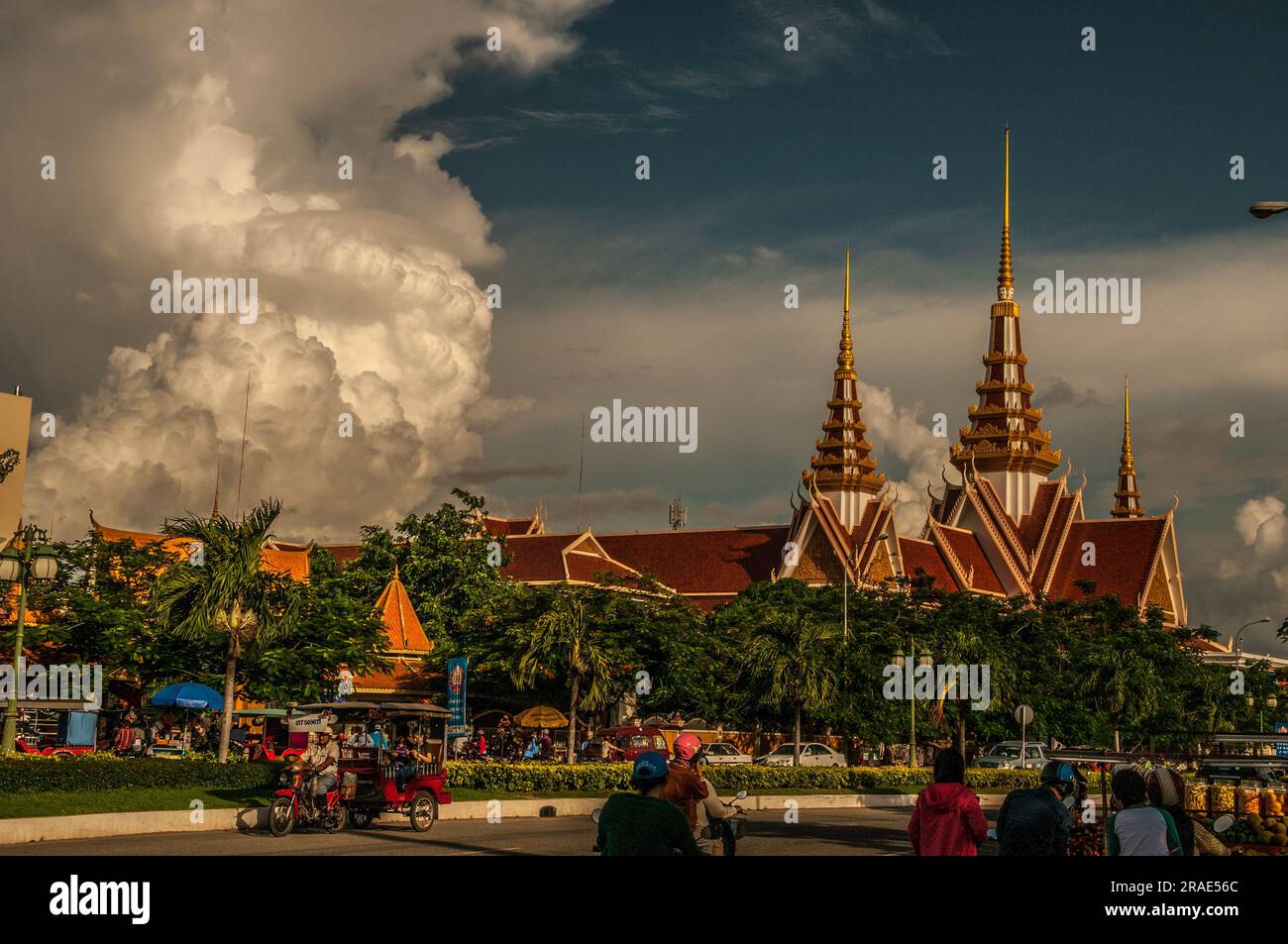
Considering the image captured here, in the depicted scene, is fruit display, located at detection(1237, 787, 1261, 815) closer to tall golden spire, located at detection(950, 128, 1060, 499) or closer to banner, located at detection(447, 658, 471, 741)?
banner, located at detection(447, 658, 471, 741)

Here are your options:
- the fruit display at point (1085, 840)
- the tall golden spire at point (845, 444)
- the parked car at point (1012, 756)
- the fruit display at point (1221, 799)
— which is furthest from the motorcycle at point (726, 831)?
the tall golden spire at point (845, 444)

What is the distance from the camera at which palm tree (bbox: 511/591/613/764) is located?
46.6m

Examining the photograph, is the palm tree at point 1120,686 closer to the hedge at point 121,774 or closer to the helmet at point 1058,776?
the hedge at point 121,774

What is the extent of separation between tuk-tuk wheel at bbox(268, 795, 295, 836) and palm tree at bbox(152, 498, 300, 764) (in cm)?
697

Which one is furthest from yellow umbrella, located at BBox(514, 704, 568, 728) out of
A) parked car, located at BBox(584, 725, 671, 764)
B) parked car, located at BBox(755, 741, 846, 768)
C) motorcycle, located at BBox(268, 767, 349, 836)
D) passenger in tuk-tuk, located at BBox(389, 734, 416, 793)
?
motorcycle, located at BBox(268, 767, 349, 836)

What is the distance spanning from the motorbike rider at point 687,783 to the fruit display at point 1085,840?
5487mm

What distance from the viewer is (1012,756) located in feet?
165

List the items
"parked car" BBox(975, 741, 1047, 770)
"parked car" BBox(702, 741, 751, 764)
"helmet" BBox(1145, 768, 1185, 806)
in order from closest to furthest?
"helmet" BBox(1145, 768, 1185, 806), "parked car" BBox(975, 741, 1047, 770), "parked car" BBox(702, 741, 751, 764)

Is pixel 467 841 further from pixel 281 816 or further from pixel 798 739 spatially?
pixel 798 739

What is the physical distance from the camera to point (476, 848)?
2055 centimetres

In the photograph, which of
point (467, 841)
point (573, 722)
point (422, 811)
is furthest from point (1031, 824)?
point (573, 722)

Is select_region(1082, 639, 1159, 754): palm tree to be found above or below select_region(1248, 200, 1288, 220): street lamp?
below

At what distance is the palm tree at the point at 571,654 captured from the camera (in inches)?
1834
